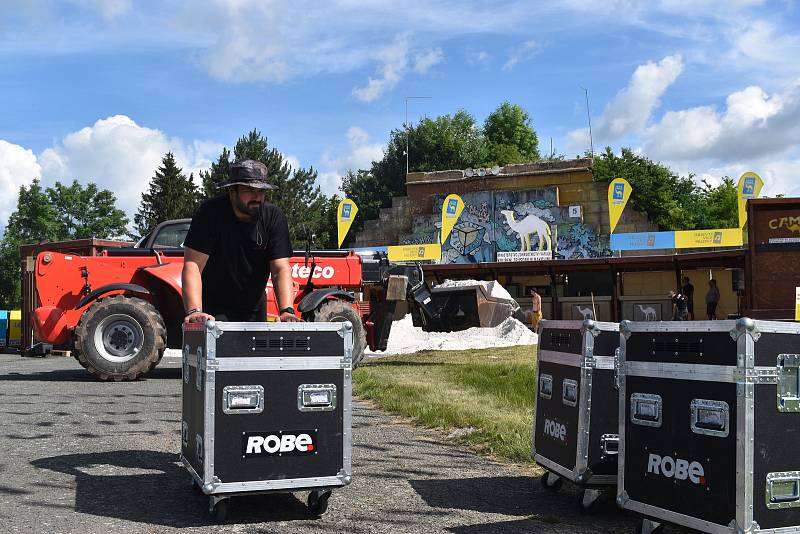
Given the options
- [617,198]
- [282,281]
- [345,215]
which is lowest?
[282,281]

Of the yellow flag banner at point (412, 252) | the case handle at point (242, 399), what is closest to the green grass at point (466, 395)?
the case handle at point (242, 399)

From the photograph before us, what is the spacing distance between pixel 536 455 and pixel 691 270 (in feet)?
95.5

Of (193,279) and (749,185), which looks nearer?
(193,279)

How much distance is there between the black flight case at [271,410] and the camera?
452 centimetres

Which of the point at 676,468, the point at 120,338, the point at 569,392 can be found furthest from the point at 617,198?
the point at 676,468

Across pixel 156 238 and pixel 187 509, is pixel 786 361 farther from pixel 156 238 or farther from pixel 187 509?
pixel 156 238

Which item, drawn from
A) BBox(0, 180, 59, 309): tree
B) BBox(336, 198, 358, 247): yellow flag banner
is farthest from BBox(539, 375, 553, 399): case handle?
BBox(0, 180, 59, 309): tree

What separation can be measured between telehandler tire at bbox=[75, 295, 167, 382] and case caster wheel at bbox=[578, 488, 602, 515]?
794 cm

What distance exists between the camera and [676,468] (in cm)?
409

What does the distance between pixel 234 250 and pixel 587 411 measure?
2374 mm

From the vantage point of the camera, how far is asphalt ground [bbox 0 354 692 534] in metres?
4.53

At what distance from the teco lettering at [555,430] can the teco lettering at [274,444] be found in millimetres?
1597

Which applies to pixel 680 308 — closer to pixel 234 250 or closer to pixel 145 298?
pixel 145 298

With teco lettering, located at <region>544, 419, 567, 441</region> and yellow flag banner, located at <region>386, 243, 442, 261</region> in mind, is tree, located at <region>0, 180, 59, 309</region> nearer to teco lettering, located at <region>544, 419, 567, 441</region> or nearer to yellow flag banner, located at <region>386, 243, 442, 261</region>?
yellow flag banner, located at <region>386, 243, 442, 261</region>
